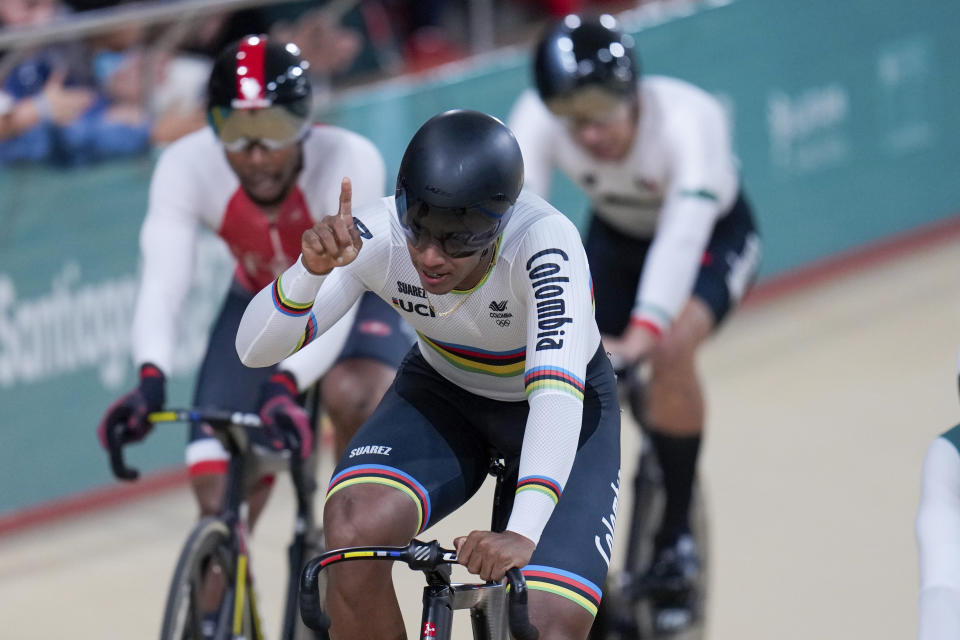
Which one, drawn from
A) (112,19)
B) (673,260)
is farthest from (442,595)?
(112,19)

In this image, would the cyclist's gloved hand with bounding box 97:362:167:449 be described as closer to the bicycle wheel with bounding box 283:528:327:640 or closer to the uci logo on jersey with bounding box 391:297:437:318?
the bicycle wheel with bounding box 283:528:327:640

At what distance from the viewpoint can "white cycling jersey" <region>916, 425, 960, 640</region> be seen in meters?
2.40

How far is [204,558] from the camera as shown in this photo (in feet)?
11.9

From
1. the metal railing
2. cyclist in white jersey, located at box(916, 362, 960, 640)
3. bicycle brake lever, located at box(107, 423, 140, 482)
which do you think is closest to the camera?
cyclist in white jersey, located at box(916, 362, 960, 640)

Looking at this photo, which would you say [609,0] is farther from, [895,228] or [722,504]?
[722,504]

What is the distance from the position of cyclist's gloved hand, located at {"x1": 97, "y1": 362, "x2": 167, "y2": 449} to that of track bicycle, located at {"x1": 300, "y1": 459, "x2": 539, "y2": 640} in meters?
0.92

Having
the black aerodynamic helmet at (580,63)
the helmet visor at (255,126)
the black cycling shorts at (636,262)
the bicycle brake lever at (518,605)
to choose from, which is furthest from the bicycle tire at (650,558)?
the bicycle brake lever at (518,605)

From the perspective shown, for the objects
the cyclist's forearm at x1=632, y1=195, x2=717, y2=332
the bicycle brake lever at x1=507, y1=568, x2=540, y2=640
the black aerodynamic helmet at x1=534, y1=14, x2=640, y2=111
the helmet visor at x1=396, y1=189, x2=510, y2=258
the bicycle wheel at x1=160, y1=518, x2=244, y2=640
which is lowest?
the bicycle brake lever at x1=507, y1=568, x2=540, y2=640

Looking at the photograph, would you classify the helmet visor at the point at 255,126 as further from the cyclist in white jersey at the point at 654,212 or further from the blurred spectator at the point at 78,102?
the blurred spectator at the point at 78,102

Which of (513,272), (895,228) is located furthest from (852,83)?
(513,272)

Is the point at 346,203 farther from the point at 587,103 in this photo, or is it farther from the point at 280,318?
the point at 587,103

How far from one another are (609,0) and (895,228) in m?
2.33

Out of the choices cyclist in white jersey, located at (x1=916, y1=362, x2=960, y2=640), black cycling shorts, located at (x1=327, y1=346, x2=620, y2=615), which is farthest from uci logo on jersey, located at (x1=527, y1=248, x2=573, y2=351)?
cyclist in white jersey, located at (x1=916, y1=362, x2=960, y2=640)

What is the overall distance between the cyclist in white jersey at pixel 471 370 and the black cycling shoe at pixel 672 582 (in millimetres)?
1400
